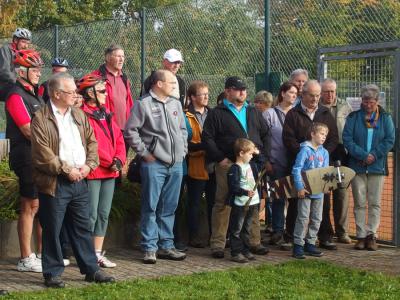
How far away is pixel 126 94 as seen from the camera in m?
8.39

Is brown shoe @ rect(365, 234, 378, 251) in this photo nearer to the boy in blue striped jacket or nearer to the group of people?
the group of people

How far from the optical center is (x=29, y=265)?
713cm

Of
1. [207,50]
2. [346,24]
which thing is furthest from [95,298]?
[207,50]

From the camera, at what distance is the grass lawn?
6121 millimetres

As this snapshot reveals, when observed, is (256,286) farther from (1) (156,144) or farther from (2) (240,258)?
(1) (156,144)

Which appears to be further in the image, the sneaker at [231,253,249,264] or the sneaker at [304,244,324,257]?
the sneaker at [304,244,324,257]

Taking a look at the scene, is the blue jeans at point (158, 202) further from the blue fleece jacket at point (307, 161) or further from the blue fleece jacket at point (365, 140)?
the blue fleece jacket at point (365, 140)

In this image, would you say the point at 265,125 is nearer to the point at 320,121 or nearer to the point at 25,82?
the point at 320,121

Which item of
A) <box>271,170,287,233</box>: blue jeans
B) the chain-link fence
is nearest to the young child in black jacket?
<box>271,170,287,233</box>: blue jeans

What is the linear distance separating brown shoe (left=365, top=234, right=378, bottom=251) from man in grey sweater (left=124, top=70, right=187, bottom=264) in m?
2.27

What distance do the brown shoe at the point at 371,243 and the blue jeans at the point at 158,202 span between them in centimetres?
234

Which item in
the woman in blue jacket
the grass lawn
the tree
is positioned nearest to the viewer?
the grass lawn

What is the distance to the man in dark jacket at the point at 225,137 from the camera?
311 inches

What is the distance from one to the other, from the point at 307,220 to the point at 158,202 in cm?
165
